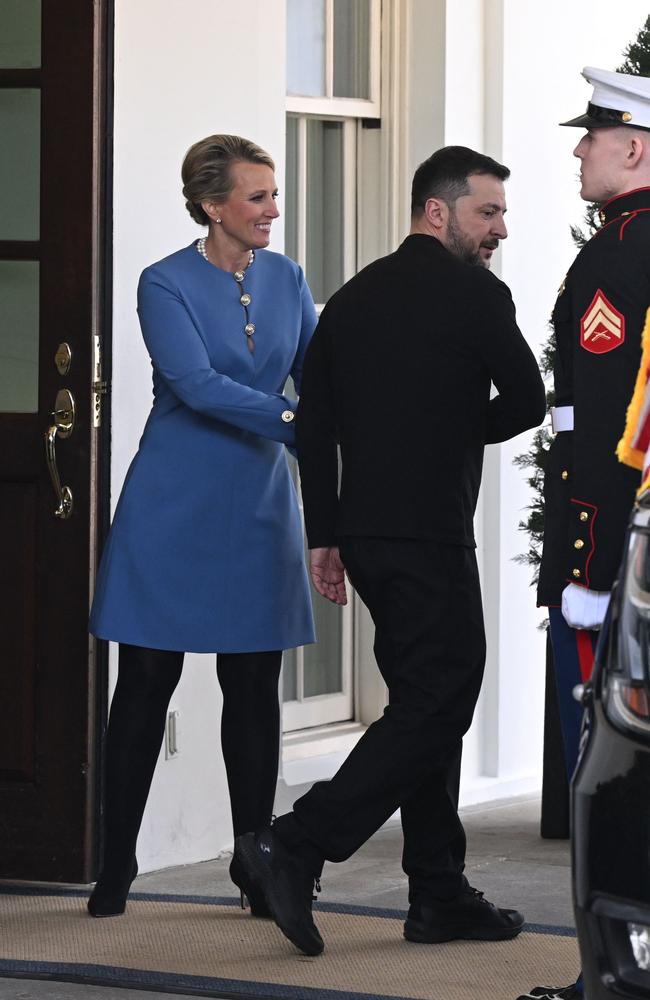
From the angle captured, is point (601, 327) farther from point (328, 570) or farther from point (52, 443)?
point (52, 443)

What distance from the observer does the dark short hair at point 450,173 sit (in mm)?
3398

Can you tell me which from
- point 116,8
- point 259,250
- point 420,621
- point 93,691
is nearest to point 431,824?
point 420,621

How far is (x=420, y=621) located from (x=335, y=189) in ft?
7.58

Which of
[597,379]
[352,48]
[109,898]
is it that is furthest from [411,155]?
[597,379]

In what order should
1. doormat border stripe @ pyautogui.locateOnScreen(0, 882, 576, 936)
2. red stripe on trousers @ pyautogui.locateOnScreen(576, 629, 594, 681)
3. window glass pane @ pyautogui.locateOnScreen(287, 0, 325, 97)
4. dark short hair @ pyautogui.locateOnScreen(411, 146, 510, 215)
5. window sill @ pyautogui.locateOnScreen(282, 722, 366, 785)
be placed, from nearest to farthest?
red stripe on trousers @ pyautogui.locateOnScreen(576, 629, 594, 681) → dark short hair @ pyautogui.locateOnScreen(411, 146, 510, 215) → doormat border stripe @ pyautogui.locateOnScreen(0, 882, 576, 936) → window sill @ pyautogui.locateOnScreen(282, 722, 366, 785) → window glass pane @ pyautogui.locateOnScreen(287, 0, 325, 97)

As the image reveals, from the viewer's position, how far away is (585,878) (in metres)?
2.12

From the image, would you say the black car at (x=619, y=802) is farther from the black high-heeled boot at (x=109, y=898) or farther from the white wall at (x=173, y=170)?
the white wall at (x=173, y=170)

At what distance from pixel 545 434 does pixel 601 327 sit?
2197 millimetres

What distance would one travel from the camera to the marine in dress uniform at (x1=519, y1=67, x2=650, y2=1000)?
278cm

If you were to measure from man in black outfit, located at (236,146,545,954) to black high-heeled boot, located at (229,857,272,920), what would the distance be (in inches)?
2.9

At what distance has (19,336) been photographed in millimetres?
4160

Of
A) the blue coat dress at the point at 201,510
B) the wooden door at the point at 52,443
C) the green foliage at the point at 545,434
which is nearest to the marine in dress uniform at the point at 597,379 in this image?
the blue coat dress at the point at 201,510

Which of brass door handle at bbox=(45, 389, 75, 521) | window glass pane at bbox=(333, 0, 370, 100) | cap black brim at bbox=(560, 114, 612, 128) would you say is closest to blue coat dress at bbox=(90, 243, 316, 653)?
brass door handle at bbox=(45, 389, 75, 521)

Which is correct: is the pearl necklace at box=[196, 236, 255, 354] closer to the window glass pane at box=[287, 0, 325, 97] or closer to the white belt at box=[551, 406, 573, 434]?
the white belt at box=[551, 406, 573, 434]
